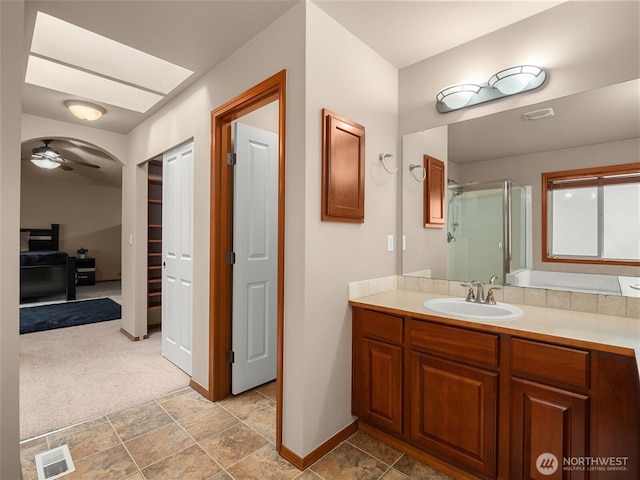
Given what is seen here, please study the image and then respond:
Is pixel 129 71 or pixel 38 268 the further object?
pixel 38 268

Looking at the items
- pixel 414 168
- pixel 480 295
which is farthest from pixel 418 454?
pixel 414 168

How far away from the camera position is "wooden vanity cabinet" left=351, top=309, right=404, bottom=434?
6.10 ft

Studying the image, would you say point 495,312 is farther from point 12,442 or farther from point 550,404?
point 12,442

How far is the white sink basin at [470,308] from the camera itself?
180 cm

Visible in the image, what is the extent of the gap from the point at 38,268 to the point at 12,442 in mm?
6431

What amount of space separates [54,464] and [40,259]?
6.09 metres

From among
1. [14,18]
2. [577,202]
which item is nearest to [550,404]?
[577,202]

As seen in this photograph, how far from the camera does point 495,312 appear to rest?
186cm

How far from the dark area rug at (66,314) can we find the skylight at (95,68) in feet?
10.7

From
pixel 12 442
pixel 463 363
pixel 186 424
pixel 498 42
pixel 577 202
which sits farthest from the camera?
pixel 186 424

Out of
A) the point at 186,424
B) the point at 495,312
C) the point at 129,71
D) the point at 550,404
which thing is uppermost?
the point at 129,71

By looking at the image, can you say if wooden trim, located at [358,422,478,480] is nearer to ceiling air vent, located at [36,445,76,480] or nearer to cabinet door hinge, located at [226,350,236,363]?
cabinet door hinge, located at [226,350,236,363]

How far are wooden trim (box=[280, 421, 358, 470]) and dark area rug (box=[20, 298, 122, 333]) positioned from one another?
168 inches

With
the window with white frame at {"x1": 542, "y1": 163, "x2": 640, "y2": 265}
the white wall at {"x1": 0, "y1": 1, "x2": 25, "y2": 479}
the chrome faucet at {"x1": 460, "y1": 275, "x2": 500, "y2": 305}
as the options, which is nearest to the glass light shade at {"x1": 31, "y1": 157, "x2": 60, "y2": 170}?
the white wall at {"x1": 0, "y1": 1, "x2": 25, "y2": 479}
